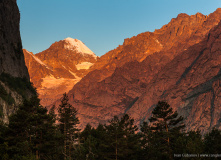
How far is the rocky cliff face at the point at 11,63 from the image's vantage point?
72.5m

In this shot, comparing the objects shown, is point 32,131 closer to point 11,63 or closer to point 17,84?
point 17,84

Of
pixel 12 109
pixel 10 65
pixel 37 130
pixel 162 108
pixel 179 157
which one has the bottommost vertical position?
pixel 179 157

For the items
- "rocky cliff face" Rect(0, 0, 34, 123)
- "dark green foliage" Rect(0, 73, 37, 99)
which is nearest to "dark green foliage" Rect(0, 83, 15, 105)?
"rocky cliff face" Rect(0, 0, 34, 123)

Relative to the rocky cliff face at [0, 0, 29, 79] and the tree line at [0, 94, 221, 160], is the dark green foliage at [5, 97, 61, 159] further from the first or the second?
the rocky cliff face at [0, 0, 29, 79]

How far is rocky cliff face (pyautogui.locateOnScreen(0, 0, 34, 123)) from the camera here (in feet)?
238

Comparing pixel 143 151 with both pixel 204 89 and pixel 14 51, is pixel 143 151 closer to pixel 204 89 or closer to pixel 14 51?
pixel 14 51

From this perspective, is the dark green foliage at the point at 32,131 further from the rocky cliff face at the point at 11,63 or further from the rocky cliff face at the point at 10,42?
the rocky cliff face at the point at 10,42

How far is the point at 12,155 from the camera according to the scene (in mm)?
32688

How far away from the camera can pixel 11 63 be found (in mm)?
89188

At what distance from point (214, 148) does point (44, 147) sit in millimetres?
26151

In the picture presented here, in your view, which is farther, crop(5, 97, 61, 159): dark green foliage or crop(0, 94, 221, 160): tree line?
crop(5, 97, 61, 159): dark green foliage

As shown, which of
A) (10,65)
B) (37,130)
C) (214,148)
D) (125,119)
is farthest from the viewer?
(10,65)

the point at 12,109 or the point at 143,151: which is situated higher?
the point at 12,109

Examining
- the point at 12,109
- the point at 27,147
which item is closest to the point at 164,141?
the point at 27,147
